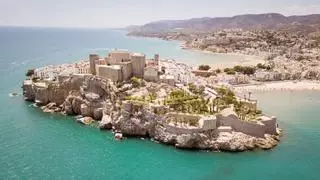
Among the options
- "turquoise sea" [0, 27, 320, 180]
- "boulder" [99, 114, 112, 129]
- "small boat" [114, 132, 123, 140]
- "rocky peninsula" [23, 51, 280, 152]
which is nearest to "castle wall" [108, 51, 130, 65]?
"rocky peninsula" [23, 51, 280, 152]

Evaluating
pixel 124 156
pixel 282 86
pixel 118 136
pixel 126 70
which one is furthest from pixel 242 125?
pixel 282 86

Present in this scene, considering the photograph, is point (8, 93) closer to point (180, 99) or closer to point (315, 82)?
point (180, 99)

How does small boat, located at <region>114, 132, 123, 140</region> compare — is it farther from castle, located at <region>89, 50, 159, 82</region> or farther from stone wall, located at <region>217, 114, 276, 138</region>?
stone wall, located at <region>217, 114, 276, 138</region>

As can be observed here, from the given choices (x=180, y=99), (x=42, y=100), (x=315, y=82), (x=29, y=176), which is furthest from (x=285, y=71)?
(x=29, y=176)

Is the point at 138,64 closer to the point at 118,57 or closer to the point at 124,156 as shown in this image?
the point at 118,57

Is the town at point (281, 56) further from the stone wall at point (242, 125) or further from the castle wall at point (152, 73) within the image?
the stone wall at point (242, 125)

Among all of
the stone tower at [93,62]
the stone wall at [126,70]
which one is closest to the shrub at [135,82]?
the stone wall at [126,70]

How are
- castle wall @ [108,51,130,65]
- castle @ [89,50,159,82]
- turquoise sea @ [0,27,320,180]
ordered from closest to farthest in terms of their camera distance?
turquoise sea @ [0,27,320,180] → castle @ [89,50,159,82] → castle wall @ [108,51,130,65]
